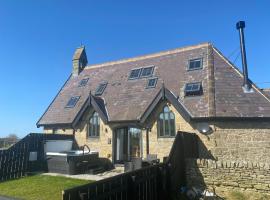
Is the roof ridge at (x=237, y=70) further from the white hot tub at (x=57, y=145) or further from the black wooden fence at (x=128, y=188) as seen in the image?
the white hot tub at (x=57, y=145)

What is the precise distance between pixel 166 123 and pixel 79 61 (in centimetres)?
1456

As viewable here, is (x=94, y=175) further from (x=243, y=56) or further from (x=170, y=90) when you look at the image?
(x=243, y=56)

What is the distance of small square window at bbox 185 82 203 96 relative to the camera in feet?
57.3

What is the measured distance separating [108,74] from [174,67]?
681 centimetres

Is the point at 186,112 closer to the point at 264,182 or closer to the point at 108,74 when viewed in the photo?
the point at 264,182

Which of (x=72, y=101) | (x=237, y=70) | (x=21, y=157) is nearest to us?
(x=21, y=157)

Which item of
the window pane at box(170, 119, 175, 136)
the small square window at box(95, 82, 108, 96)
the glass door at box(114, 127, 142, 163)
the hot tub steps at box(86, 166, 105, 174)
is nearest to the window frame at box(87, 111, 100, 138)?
the glass door at box(114, 127, 142, 163)

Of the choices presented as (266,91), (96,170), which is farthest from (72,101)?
(266,91)

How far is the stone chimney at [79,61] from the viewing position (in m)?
28.3

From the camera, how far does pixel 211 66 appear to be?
61.7 feet

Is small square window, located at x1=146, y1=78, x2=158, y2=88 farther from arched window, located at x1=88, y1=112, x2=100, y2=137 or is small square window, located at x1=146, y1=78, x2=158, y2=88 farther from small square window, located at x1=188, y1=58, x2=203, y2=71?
arched window, located at x1=88, y1=112, x2=100, y2=137

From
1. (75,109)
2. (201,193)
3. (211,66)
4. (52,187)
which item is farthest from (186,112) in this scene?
(75,109)

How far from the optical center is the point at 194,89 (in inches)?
695

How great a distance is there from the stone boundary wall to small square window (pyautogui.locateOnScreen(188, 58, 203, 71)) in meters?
9.02
